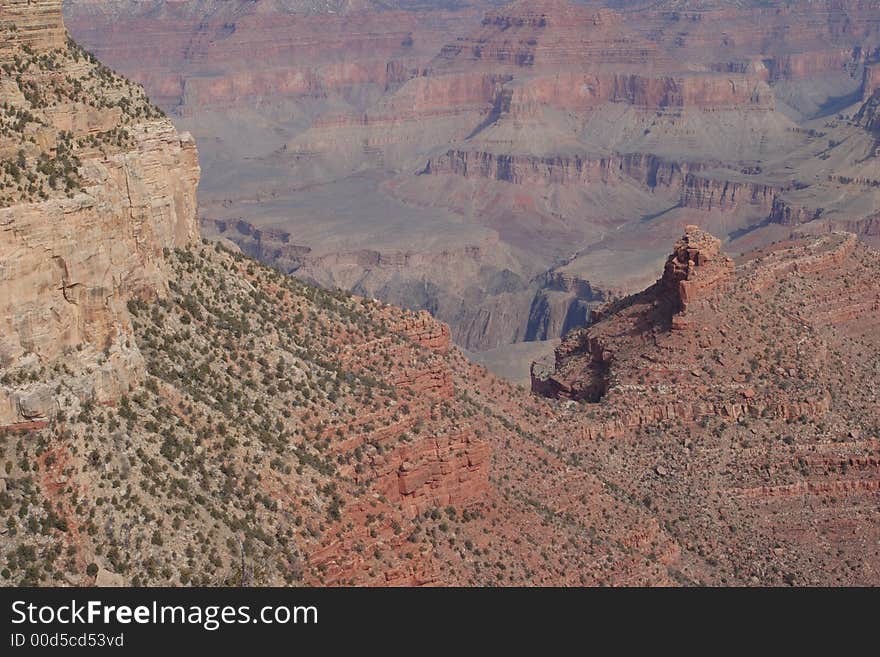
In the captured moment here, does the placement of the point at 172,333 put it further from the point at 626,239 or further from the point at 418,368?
the point at 626,239

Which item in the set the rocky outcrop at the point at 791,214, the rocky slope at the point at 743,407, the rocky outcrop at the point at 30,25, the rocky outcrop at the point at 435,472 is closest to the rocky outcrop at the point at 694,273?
the rocky slope at the point at 743,407

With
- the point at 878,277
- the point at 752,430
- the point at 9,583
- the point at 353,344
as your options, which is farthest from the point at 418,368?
the point at 878,277

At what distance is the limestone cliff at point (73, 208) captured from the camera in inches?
1143

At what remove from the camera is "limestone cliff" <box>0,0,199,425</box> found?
29.0m

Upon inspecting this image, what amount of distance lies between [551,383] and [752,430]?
456 inches

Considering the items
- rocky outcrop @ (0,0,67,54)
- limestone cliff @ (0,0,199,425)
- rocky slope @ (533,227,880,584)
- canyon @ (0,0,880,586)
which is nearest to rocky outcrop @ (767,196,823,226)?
rocky slope @ (533,227,880,584)

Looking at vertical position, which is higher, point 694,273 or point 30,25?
point 30,25

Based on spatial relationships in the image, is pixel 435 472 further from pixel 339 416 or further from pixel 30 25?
pixel 30 25

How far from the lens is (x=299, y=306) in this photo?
45250 mm

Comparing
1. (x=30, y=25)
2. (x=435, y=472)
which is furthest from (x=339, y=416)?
(x=30, y=25)

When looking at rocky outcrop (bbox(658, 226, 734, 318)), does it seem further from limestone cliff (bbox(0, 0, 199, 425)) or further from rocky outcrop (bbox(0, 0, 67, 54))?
rocky outcrop (bbox(0, 0, 67, 54))

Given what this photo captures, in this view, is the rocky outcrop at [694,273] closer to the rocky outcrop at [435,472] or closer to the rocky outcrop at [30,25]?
the rocky outcrop at [435,472]

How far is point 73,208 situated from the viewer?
99.5ft
